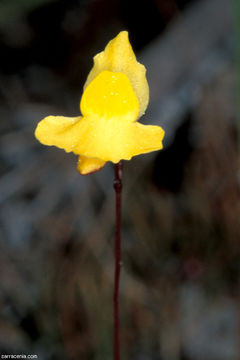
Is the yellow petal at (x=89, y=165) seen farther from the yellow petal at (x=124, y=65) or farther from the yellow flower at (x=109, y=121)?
the yellow petal at (x=124, y=65)

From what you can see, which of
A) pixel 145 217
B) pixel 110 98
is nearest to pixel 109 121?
pixel 110 98

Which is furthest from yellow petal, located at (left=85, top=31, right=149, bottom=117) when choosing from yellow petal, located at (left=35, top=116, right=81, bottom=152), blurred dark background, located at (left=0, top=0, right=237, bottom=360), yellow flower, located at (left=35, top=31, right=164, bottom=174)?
blurred dark background, located at (left=0, top=0, right=237, bottom=360)

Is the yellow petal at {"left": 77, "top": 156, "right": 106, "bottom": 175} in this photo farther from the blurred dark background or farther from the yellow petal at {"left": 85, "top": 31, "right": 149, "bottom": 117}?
the blurred dark background

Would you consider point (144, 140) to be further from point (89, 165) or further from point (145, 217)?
point (145, 217)

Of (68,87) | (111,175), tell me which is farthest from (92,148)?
(68,87)

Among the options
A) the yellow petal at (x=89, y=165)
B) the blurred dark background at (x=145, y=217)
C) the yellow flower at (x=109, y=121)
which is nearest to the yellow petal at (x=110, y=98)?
the yellow flower at (x=109, y=121)
